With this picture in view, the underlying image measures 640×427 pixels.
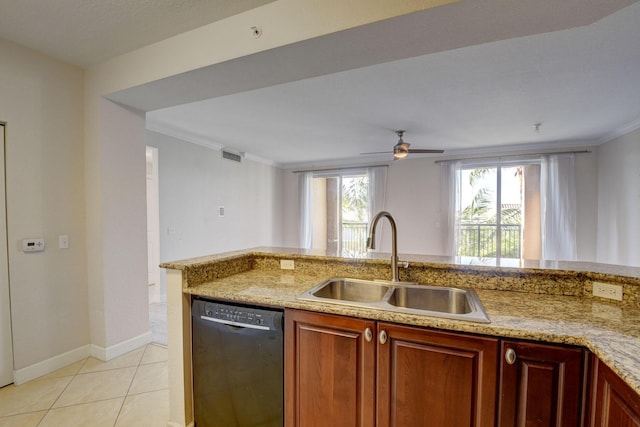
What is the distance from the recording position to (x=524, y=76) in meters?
2.40

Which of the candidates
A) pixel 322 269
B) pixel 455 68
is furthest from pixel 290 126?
pixel 322 269

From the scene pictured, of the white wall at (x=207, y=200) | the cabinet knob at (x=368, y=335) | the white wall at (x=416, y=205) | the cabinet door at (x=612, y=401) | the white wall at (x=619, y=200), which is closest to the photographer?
the cabinet door at (x=612, y=401)

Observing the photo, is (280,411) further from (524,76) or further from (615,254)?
(615,254)

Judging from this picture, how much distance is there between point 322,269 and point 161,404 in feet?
4.46

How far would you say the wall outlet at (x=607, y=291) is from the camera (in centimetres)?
131

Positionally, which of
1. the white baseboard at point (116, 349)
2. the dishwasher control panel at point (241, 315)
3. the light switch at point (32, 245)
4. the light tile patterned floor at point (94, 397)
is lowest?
the light tile patterned floor at point (94, 397)

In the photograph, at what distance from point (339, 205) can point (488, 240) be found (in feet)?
9.49

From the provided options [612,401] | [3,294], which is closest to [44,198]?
[3,294]

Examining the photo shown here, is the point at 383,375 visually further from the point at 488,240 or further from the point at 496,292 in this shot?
the point at 488,240

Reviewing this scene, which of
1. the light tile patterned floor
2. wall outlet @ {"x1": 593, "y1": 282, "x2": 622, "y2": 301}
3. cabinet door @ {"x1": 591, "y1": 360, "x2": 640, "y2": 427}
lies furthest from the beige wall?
wall outlet @ {"x1": 593, "y1": 282, "x2": 622, "y2": 301}

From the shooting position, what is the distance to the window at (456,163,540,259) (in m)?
4.92

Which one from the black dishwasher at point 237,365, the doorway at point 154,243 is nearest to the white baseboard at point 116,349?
the doorway at point 154,243

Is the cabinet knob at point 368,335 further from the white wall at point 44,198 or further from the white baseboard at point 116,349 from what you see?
the white wall at point 44,198

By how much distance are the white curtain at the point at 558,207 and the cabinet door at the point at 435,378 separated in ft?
15.5
